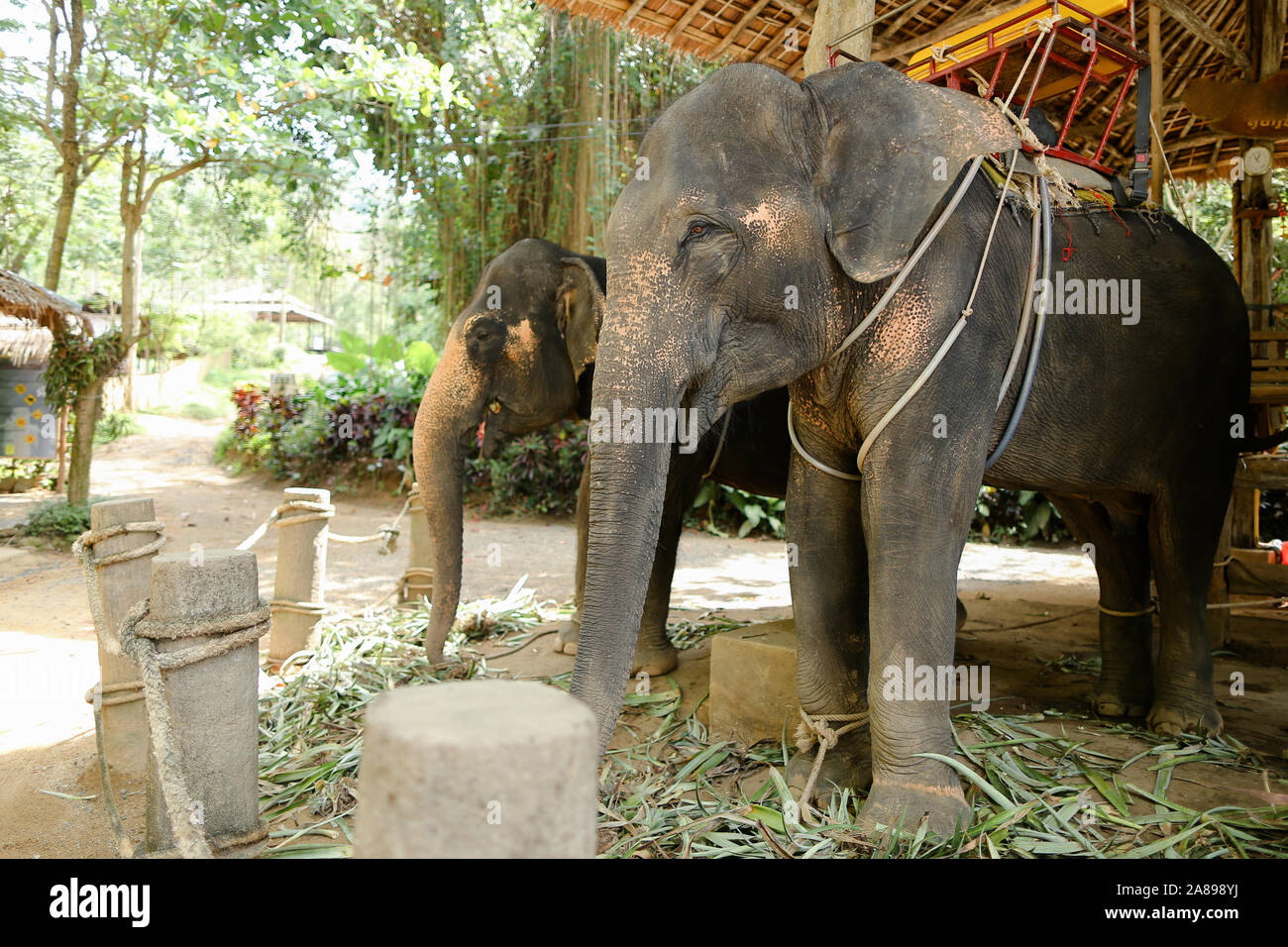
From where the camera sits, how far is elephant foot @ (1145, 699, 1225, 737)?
144 inches

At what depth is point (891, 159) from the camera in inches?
111

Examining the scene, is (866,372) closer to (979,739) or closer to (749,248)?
(749,248)

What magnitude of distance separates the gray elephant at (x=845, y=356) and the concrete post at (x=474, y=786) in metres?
1.37

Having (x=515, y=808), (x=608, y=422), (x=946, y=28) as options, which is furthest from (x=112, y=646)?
(x=946, y=28)

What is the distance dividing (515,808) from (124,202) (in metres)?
11.7

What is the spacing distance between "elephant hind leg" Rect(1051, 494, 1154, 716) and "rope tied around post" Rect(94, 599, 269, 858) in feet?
11.5

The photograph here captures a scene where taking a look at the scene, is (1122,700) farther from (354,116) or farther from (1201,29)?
(354,116)

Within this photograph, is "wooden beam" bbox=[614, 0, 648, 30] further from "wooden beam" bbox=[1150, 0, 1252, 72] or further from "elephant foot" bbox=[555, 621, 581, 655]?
"elephant foot" bbox=[555, 621, 581, 655]

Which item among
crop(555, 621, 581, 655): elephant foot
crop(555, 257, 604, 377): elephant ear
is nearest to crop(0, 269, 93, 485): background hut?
crop(555, 621, 581, 655): elephant foot

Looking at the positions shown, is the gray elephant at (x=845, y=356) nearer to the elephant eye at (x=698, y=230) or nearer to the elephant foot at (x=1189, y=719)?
the elephant eye at (x=698, y=230)

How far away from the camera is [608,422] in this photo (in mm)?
2662

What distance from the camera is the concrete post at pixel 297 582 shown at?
4953 millimetres

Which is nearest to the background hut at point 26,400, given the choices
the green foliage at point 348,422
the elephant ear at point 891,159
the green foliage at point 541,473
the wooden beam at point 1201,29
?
the green foliage at point 348,422
